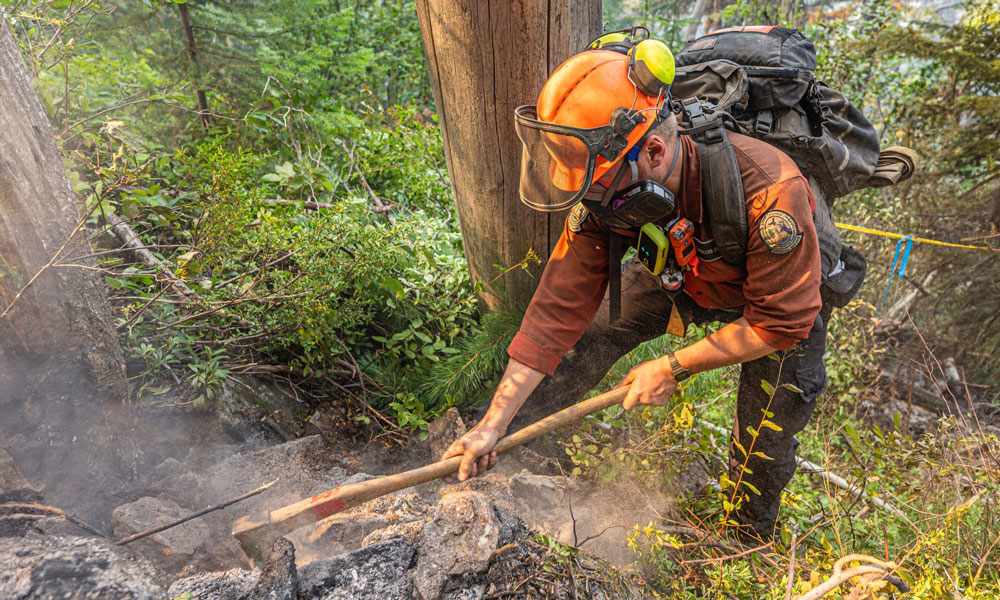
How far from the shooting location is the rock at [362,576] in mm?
1666

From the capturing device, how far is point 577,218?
93.2 inches

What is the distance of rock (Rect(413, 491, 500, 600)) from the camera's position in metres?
1.70

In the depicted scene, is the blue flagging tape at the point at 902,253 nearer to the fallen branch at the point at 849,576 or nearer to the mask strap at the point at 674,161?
the mask strap at the point at 674,161

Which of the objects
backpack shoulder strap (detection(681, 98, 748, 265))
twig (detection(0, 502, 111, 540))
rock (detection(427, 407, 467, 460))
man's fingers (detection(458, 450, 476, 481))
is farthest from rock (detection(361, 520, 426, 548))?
backpack shoulder strap (detection(681, 98, 748, 265))

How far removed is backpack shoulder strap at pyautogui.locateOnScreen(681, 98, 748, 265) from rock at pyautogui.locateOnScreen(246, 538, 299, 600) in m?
1.92

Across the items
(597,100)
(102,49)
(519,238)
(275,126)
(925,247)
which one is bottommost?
(925,247)

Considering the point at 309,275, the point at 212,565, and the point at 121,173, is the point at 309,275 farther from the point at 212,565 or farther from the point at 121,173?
the point at 212,565

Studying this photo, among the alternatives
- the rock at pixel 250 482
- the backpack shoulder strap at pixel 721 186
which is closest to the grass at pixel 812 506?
the backpack shoulder strap at pixel 721 186

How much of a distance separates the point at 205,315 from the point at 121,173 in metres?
0.81

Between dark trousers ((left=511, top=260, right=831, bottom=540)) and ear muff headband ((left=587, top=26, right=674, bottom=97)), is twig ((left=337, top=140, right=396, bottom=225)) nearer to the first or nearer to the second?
dark trousers ((left=511, top=260, right=831, bottom=540))

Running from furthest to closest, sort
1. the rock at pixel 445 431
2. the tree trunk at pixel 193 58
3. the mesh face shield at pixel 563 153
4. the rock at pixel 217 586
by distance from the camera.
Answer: the tree trunk at pixel 193 58 → the rock at pixel 445 431 → the mesh face shield at pixel 563 153 → the rock at pixel 217 586

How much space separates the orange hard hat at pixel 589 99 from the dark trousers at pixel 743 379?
41.7 inches

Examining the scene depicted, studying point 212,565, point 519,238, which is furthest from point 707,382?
point 212,565

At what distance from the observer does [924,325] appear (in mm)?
5730
